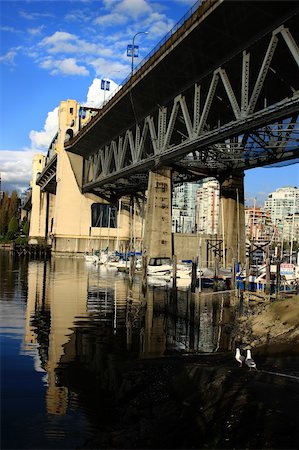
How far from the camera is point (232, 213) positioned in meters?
53.9

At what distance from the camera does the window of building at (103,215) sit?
9506 cm

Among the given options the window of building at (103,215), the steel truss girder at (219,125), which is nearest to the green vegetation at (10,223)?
the window of building at (103,215)

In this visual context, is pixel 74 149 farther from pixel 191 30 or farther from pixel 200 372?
pixel 200 372

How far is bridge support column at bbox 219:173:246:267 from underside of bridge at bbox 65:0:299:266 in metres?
0.27

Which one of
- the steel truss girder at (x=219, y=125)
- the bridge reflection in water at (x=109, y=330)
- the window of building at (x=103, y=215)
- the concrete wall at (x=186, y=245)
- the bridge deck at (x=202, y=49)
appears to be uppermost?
the bridge deck at (x=202, y=49)

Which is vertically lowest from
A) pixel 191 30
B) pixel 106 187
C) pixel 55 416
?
pixel 55 416

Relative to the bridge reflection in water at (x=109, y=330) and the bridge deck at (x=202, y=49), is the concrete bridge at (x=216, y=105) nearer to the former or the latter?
the bridge deck at (x=202, y=49)

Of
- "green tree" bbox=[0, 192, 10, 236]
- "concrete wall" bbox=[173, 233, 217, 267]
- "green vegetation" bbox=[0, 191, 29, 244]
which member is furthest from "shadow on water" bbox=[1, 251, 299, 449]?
"green tree" bbox=[0, 192, 10, 236]

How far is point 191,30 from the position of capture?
32.2 metres

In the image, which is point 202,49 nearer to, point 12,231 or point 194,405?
point 194,405

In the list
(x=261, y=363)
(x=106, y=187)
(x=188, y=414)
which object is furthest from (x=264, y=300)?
(x=106, y=187)

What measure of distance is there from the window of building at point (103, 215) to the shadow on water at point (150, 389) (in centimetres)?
7241

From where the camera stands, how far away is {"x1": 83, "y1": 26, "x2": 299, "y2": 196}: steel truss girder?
90.3 feet

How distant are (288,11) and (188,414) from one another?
82.0 ft
